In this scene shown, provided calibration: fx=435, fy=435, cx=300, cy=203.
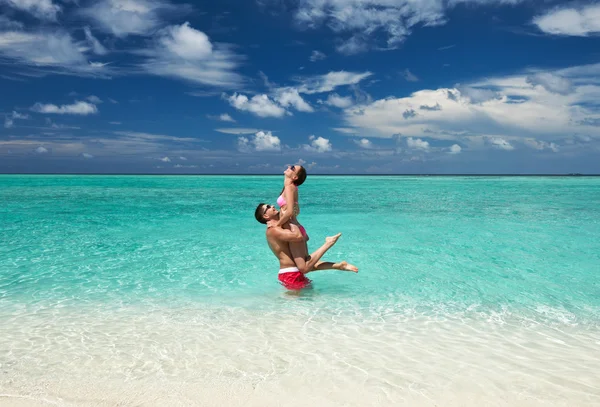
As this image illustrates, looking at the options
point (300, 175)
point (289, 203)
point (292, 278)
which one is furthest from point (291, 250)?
point (300, 175)

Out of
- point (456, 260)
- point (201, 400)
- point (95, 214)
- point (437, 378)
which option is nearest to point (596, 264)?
point (456, 260)

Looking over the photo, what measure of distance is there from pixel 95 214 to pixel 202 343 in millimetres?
17182

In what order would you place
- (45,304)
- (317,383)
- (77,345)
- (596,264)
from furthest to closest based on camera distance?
(596,264) < (45,304) < (77,345) < (317,383)

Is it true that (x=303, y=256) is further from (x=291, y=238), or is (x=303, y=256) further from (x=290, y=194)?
(x=290, y=194)

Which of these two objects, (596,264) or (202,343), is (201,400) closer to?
(202,343)

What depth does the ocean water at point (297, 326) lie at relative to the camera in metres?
3.90

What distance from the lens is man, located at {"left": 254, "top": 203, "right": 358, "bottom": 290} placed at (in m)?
6.69

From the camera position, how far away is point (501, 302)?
6.76 metres

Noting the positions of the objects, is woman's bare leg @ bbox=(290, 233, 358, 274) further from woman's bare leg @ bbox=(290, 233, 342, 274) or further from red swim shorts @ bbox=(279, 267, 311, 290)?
red swim shorts @ bbox=(279, 267, 311, 290)

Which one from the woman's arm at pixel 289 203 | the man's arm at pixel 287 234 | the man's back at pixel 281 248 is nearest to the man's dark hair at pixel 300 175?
the woman's arm at pixel 289 203

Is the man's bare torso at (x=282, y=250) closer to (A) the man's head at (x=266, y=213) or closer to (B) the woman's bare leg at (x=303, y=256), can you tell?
(B) the woman's bare leg at (x=303, y=256)

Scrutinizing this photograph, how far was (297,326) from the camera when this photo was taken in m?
5.52

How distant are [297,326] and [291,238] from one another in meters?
1.55

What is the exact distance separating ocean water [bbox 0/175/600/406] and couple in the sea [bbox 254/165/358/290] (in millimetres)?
396
